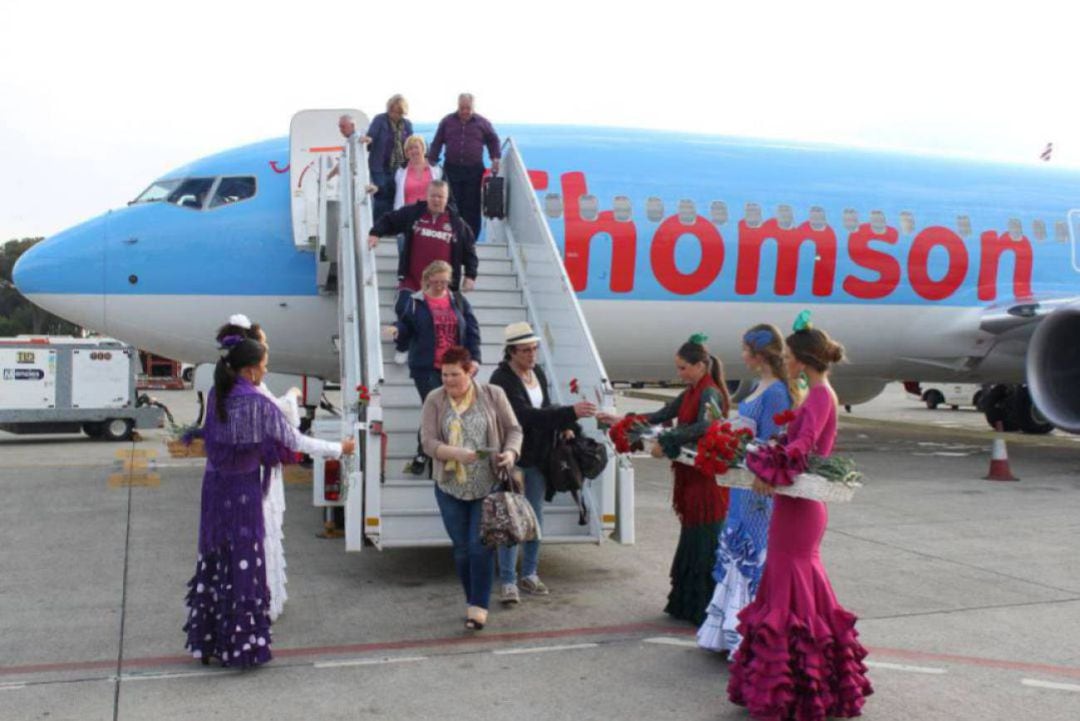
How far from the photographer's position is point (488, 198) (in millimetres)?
9859

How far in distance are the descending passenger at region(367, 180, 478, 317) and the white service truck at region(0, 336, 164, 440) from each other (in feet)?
39.6

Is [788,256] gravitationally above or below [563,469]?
above

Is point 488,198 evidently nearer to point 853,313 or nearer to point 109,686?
point 853,313

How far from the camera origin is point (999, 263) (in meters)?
13.5

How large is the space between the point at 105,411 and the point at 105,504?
9186 millimetres

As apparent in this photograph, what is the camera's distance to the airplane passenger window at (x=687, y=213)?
11.8 meters

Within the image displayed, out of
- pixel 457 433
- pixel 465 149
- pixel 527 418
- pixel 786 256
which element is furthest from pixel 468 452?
pixel 786 256

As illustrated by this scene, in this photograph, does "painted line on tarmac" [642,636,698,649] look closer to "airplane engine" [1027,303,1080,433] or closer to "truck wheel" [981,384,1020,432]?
"airplane engine" [1027,303,1080,433]

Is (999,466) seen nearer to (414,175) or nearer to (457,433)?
(414,175)

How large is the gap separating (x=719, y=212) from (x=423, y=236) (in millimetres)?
5184

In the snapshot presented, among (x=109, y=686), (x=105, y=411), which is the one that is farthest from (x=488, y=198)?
(x=105, y=411)

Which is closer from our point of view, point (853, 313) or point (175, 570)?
point (175, 570)

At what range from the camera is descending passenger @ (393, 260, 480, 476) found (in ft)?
22.9

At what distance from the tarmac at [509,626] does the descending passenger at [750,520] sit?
0.93 feet
